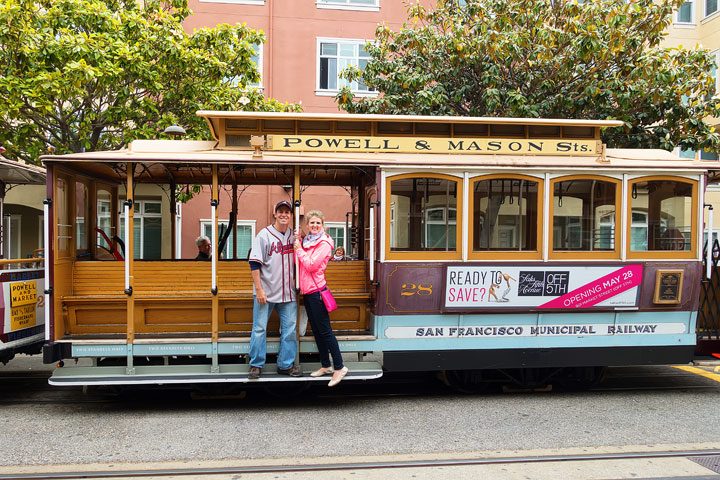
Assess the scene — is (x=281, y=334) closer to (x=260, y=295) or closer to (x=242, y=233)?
(x=260, y=295)

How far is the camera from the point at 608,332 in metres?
6.81

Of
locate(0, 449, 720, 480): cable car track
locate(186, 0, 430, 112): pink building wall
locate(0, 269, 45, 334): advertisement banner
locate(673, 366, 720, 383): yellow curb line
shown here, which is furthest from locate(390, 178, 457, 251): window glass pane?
locate(186, 0, 430, 112): pink building wall

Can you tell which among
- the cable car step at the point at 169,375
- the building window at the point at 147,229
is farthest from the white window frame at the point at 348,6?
the cable car step at the point at 169,375

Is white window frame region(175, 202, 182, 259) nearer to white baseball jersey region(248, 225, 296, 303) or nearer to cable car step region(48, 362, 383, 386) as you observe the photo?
cable car step region(48, 362, 383, 386)

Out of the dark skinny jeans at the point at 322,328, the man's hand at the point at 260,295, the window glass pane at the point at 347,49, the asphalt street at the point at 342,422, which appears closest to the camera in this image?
the asphalt street at the point at 342,422

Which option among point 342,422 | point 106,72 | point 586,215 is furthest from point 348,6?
point 342,422

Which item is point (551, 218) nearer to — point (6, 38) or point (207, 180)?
point (207, 180)

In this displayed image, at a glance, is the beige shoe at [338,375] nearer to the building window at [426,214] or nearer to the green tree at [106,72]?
the building window at [426,214]

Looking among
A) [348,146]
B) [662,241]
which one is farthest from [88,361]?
[662,241]

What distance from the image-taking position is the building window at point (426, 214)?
258 inches

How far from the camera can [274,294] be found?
6.24 meters

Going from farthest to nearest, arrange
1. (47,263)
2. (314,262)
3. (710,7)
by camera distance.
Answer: (710,7), (314,262), (47,263)

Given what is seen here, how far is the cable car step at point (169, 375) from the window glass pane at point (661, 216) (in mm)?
3329

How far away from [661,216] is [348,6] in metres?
13.1
